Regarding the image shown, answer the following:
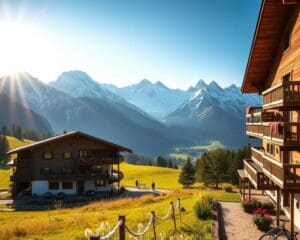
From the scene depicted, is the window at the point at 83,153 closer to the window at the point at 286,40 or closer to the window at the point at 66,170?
the window at the point at 66,170

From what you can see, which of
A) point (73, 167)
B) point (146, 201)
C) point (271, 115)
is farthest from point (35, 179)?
point (271, 115)

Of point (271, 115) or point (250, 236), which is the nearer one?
point (250, 236)

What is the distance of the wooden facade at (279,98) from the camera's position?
1881 cm

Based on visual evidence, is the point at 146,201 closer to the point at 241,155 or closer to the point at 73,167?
the point at 73,167

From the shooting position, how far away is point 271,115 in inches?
1009

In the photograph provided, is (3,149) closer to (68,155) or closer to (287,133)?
(68,155)

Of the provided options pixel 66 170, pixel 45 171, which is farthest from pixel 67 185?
pixel 45 171

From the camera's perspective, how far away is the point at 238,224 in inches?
994

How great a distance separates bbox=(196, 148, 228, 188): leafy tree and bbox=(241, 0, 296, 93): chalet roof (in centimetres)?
4022

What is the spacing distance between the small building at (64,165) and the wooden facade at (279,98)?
3775 cm

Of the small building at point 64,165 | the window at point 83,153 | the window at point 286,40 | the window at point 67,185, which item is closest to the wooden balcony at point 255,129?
the window at point 286,40

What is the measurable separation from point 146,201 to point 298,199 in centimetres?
2095

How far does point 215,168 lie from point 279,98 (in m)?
56.0

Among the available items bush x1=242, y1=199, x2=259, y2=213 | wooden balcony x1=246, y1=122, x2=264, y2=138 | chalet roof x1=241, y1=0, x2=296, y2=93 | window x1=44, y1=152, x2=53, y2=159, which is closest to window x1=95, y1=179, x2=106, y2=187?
window x1=44, y1=152, x2=53, y2=159
